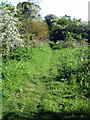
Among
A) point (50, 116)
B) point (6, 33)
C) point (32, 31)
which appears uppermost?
point (32, 31)

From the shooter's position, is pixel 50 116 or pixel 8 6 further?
pixel 8 6

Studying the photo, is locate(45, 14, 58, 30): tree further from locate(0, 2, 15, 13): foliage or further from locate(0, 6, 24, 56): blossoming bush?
locate(0, 6, 24, 56): blossoming bush

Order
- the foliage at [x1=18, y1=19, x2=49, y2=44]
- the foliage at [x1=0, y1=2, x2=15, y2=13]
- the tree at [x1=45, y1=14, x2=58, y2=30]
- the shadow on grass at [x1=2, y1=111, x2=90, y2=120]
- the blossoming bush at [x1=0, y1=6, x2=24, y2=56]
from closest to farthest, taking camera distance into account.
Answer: the shadow on grass at [x1=2, y1=111, x2=90, y2=120], the blossoming bush at [x1=0, y1=6, x2=24, y2=56], the foliage at [x1=0, y1=2, x2=15, y2=13], the foliage at [x1=18, y1=19, x2=49, y2=44], the tree at [x1=45, y1=14, x2=58, y2=30]

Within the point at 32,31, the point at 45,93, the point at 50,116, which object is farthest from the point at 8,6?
the point at 50,116

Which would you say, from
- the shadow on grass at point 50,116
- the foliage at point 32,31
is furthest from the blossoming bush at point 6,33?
the shadow on grass at point 50,116

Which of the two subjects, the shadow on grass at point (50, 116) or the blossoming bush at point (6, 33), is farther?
the blossoming bush at point (6, 33)

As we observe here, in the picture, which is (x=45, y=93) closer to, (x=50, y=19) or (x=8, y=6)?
(x=8, y=6)

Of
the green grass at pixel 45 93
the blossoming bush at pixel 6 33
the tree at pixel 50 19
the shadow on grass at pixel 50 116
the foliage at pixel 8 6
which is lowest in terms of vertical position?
the shadow on grass at pixel 50 116

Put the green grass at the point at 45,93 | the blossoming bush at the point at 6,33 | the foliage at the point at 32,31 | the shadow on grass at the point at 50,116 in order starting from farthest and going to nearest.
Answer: the foliage at the point at 32,31
the blossoming bush at the point at 6,33
the green grass at the point at 45,93
the shadow on grass at the point at 50,116

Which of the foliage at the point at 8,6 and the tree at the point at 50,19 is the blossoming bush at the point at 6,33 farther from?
the tree at the point at 50,19

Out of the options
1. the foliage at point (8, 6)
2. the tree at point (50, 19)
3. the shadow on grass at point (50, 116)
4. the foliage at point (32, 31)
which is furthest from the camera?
the tree at point (50, 19)

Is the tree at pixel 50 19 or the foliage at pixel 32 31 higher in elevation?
the tree at pixel 50 19

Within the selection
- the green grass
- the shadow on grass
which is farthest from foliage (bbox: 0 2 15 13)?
the shadow on grass

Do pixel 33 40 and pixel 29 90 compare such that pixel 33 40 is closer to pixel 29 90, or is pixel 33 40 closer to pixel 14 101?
pixel 29 90
